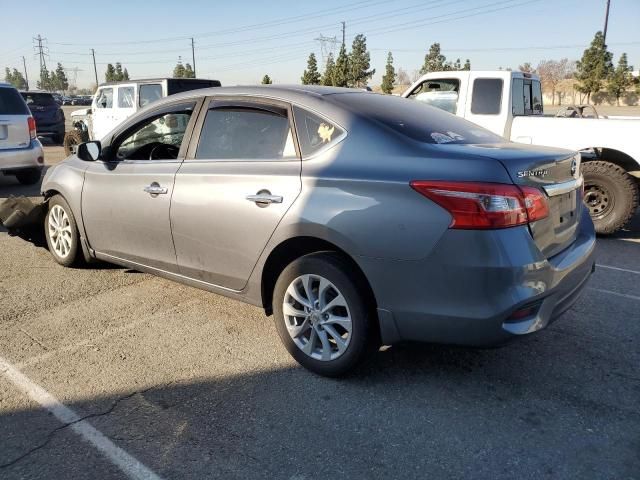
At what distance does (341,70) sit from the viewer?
156 ft

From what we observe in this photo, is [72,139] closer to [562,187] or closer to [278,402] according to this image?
[278,402]

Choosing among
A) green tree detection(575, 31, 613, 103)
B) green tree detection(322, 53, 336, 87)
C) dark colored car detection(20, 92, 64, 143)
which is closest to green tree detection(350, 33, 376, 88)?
green tree detection(322, 53, 336, 87)

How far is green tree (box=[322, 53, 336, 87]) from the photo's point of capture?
48194 mm

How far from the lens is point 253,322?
3.98 m

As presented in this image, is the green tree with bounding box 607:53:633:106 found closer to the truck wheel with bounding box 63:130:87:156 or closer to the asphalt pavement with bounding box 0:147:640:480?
the truck wheel with bounding box 63:130:87:156

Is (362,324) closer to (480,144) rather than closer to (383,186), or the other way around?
(383,186)

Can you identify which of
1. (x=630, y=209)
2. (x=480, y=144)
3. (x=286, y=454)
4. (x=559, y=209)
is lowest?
(x=286, y=454)

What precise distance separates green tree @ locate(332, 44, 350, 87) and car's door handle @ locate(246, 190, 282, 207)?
4467 centimetres

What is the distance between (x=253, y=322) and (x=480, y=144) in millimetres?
2014

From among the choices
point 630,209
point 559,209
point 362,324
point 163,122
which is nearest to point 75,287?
point 163,122

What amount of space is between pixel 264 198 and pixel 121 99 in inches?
404

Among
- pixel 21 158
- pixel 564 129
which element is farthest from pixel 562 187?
pixel 21 158

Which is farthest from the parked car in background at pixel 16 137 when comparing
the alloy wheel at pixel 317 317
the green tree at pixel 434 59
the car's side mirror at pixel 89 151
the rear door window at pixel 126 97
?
the green tree at pixel 434 59

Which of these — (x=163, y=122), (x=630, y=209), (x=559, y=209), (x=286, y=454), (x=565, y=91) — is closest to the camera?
(x=286, y=454)
